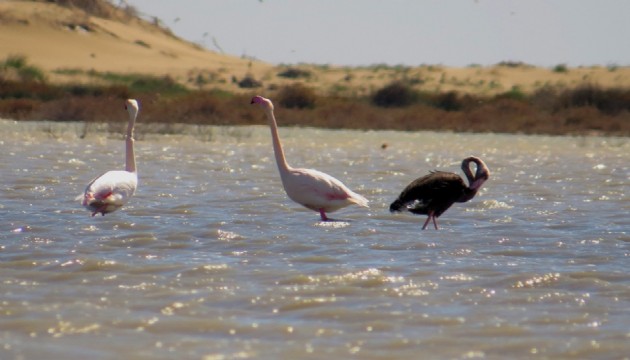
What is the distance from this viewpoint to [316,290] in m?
8.03

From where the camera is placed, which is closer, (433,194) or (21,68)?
(433,194)

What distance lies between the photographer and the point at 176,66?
186ft

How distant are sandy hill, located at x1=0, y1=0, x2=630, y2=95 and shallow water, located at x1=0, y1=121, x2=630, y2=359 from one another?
33.3 metres

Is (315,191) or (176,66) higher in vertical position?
(176,66)

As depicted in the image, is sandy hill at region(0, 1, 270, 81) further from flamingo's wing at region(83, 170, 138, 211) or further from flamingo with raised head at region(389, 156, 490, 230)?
flamingo with raised head at region(389, 156, 490, 230)

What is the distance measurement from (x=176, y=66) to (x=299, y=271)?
159ft

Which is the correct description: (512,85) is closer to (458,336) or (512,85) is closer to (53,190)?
(53,190)

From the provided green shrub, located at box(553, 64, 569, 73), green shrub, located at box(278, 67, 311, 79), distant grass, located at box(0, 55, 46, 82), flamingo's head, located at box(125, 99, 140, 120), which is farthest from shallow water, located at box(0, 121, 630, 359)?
green shrub, located at box(553, 64, 569, 73)

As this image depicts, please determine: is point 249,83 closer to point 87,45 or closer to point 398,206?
point 87,45

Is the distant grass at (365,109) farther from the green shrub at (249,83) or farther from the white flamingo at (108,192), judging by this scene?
the white flamingo at (108,192)

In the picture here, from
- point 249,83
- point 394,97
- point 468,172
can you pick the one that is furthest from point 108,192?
point 249,83

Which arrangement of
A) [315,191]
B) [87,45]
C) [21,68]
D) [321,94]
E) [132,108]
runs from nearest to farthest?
[315,191], [132,108], [321,94], [21,68], [87,45]

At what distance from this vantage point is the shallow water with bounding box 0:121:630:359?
6.62m

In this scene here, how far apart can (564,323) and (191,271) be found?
2.59 metres
